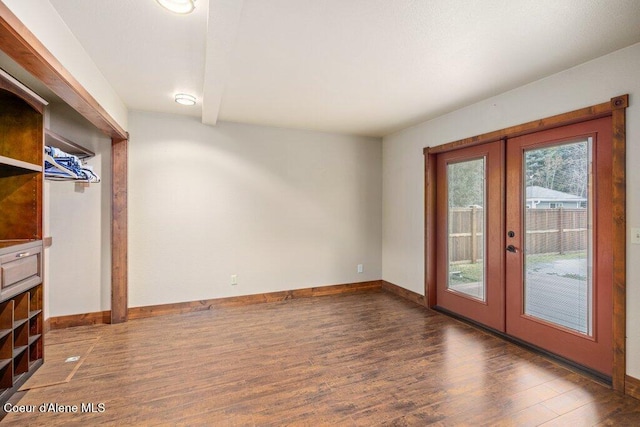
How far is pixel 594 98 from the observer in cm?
234

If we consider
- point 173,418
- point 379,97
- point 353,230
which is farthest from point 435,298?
point 173,418

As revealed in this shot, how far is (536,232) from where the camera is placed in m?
2.88

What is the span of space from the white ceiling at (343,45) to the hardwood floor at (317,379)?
2471 mm

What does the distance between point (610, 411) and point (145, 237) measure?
15.0 feet

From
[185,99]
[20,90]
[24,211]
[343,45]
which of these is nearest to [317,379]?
[343,45]

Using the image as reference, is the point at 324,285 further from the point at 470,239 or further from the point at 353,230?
the point at 470,239

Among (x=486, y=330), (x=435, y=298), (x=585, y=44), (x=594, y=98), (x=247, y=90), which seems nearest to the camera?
(x=585, y=44)

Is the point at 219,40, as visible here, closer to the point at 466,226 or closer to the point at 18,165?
the point at 18,165

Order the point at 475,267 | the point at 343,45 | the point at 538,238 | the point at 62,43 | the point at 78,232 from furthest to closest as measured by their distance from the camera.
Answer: the point at 475,267
the point at 78,232
the point at 538,238
the point at 343,45
the point at 62,43

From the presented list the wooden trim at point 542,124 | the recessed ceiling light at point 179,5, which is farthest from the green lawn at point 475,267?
the recessed ceiling light at point 179,5

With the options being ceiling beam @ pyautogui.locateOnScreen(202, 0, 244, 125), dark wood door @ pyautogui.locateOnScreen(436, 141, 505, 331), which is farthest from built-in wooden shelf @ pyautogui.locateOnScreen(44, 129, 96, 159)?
dark wood door @ pyautogui.locateOnScreen(436, 141, 505, 331)

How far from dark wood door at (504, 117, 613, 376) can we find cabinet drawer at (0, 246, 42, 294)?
13.7 ft

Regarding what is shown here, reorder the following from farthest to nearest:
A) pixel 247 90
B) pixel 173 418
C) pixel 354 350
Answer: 1. pixel 247 90
2. pixel 354 350
3. pixel 173 418

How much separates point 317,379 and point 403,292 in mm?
2530
